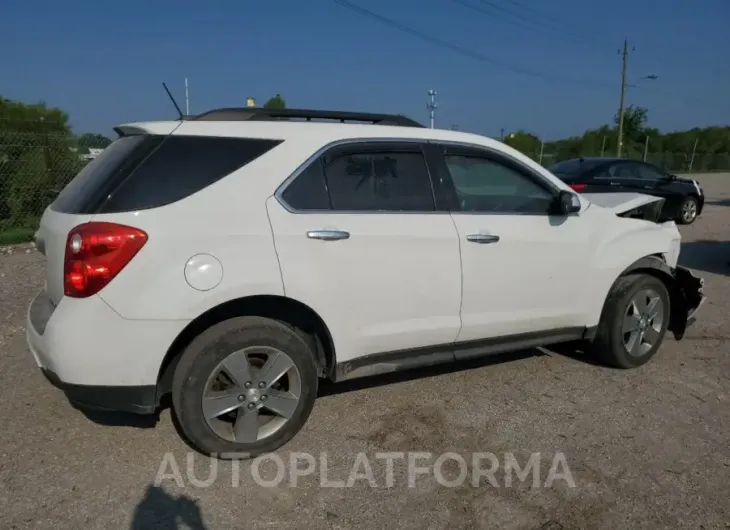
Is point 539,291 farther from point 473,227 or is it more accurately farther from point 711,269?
point 711,269

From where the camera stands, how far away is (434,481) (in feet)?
9.80

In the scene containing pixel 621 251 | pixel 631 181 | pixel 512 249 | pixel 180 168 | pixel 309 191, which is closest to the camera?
pixel 180 168

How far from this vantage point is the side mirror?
389cm

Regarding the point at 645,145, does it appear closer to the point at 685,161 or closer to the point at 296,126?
the point at 685,161

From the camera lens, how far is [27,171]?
9664 mm

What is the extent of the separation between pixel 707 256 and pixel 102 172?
9271mm

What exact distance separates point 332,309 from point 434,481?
1.04m

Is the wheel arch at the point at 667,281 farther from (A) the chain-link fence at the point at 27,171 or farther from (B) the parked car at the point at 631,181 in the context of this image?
(A) the chain-link fence at the point at 27,171

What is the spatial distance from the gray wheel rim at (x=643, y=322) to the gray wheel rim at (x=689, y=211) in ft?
33.7

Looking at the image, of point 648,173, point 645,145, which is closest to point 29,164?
point 648,173

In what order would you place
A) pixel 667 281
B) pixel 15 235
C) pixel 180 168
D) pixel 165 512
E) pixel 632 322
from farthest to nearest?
1. pixel 15 235
2. pixel 667 281
3. pixel 632 322
4. pixel 180 168
5. pixel 165 512

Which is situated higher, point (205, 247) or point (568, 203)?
point (568, 203)

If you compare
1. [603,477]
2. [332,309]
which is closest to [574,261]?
[603,477]

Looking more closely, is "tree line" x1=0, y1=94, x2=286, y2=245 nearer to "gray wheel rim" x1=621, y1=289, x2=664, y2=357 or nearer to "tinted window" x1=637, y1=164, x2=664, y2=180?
"gray wheel rim" x1=621, y1=289, x2=664, y2=357
